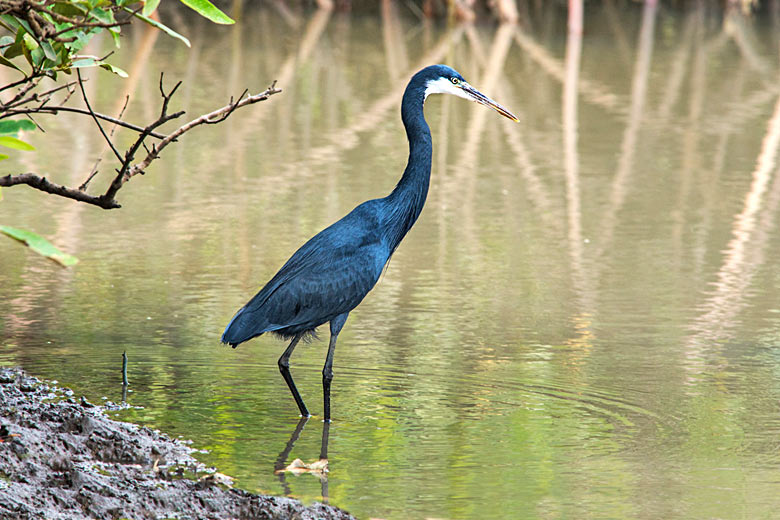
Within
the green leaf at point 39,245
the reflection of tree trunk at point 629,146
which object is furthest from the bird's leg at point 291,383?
the reflection of tree trunk at point 629,146

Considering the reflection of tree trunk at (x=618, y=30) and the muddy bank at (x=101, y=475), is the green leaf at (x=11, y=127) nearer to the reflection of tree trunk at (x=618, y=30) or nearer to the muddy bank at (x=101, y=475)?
the muddy bank at (x=101, y=475)

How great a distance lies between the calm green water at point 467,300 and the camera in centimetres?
562

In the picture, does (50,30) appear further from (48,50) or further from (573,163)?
(573,163)

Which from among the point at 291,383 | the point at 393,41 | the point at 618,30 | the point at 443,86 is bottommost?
the point at 291,383

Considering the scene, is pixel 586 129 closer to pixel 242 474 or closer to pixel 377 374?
pixel 377 374

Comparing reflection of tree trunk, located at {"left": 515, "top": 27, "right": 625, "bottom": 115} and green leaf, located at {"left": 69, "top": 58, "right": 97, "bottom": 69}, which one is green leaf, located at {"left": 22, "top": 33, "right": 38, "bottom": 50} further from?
reflection of tree trunk, located at {"left": 515, "top": 27, "right": 625, "bottom": 115}

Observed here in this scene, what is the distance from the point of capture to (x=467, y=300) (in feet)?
28.4

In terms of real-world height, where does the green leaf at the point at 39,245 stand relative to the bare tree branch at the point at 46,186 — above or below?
below

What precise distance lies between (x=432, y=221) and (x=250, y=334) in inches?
194

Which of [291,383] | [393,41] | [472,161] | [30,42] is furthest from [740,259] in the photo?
[393,41]

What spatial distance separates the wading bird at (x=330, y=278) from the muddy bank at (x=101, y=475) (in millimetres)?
919

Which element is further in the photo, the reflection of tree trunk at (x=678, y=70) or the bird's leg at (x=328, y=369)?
the reflection of tree trunk at (x=678, y=70)

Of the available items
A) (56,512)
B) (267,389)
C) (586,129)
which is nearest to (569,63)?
(586,129)

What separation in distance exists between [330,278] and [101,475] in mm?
1871
